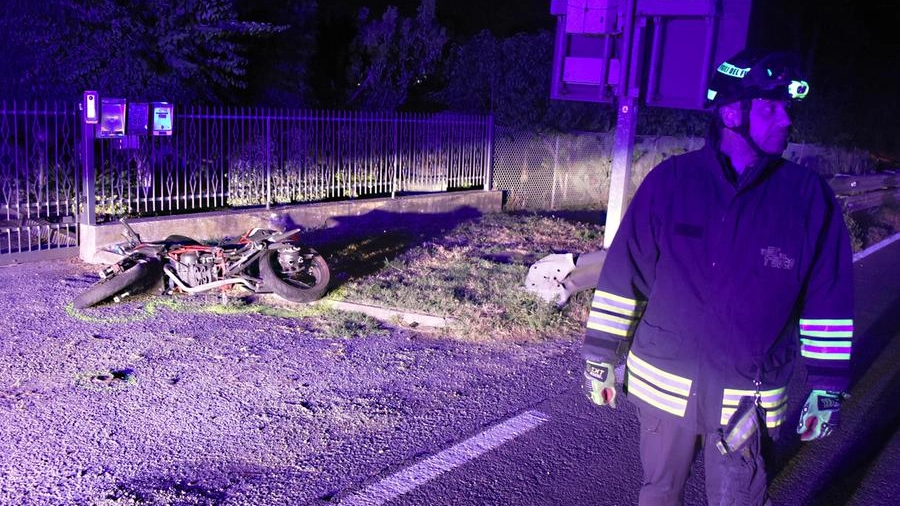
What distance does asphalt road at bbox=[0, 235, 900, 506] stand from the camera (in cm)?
439

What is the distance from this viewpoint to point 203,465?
15.0 ft

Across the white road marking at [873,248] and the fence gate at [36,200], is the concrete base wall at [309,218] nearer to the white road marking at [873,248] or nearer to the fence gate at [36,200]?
the fence gate at [36,200]

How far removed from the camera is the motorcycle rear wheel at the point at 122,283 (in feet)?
24.8

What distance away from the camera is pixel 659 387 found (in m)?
2.93

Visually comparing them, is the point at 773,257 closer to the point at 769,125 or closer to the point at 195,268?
the point at 769,125

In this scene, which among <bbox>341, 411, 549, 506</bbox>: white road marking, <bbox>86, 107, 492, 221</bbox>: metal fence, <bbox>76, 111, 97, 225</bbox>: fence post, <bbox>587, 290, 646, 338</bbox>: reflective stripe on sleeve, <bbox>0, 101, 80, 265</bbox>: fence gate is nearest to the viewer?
<bbox>587, 290, 646, 338</bbox>: reflective stripe on sleeve

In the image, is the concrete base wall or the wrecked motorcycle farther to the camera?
the concrete base wall

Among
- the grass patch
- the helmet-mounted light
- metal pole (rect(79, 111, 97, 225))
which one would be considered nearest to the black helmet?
the helmet-mounted light

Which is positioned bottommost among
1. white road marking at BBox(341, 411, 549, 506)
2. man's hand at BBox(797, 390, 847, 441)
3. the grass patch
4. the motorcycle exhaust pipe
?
white road marking at BBox(341, 411, 549, 506)

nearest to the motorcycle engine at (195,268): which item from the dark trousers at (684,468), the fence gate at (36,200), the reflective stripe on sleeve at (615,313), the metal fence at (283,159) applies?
the fence gate at (36,200)

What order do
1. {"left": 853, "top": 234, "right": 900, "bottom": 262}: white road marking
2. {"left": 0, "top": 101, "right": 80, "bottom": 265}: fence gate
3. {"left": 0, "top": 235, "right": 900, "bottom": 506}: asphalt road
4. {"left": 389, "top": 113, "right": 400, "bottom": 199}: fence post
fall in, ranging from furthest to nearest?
{"left": 389, "top": 113, "right": 400, "bottom": 199}: fence post → {"left": 853, "top": 234, "right": 900, "bottom": 262}: white road marking → {"left": 0, "top": 101, "right": 80, "bottom": 265}: fence gate → {"left": 0, "top": 235, "right": 900, "bottom": 506}: asphalt road

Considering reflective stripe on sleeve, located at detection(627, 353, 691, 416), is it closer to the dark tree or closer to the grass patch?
the grass patch

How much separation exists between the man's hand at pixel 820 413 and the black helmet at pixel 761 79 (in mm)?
1027

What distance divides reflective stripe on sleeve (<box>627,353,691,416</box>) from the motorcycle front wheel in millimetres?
5269
